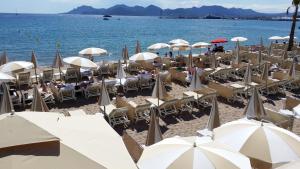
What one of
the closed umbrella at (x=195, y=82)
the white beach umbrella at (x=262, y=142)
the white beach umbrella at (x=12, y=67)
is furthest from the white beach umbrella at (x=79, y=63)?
the white beach umbrella at (x=262, y=142)

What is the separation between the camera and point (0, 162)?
11.1 ft

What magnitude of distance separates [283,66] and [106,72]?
11442 mm

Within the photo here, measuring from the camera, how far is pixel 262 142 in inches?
233

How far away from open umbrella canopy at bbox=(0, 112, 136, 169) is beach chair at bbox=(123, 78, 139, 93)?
9.18 meters

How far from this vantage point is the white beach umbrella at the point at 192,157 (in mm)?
4840

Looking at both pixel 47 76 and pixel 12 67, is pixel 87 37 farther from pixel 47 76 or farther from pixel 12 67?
pixel 12 67

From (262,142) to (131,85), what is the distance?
28.8ft

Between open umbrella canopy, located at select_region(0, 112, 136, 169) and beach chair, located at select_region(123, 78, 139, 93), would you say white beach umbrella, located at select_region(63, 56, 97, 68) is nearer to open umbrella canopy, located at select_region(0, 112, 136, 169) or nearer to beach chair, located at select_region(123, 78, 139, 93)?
beach chair, located at select_region(123, 78, 139, 93)

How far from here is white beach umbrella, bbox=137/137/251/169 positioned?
4.84 metres

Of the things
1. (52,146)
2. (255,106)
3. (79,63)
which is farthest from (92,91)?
(52,146)

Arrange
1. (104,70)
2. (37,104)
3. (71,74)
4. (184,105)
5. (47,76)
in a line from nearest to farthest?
(37,104), (184,105), (47,76), (71,74), (104,70)

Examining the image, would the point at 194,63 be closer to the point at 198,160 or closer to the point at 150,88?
the point at 150,88

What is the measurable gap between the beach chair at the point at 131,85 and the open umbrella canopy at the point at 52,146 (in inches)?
361

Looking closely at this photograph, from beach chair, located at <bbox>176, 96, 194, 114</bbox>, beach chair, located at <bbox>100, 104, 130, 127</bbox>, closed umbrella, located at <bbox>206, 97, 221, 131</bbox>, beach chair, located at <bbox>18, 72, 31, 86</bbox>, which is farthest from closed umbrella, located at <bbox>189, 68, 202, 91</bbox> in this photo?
beach chair, located at <bbox>18, 72, 31, 86</bbox>
